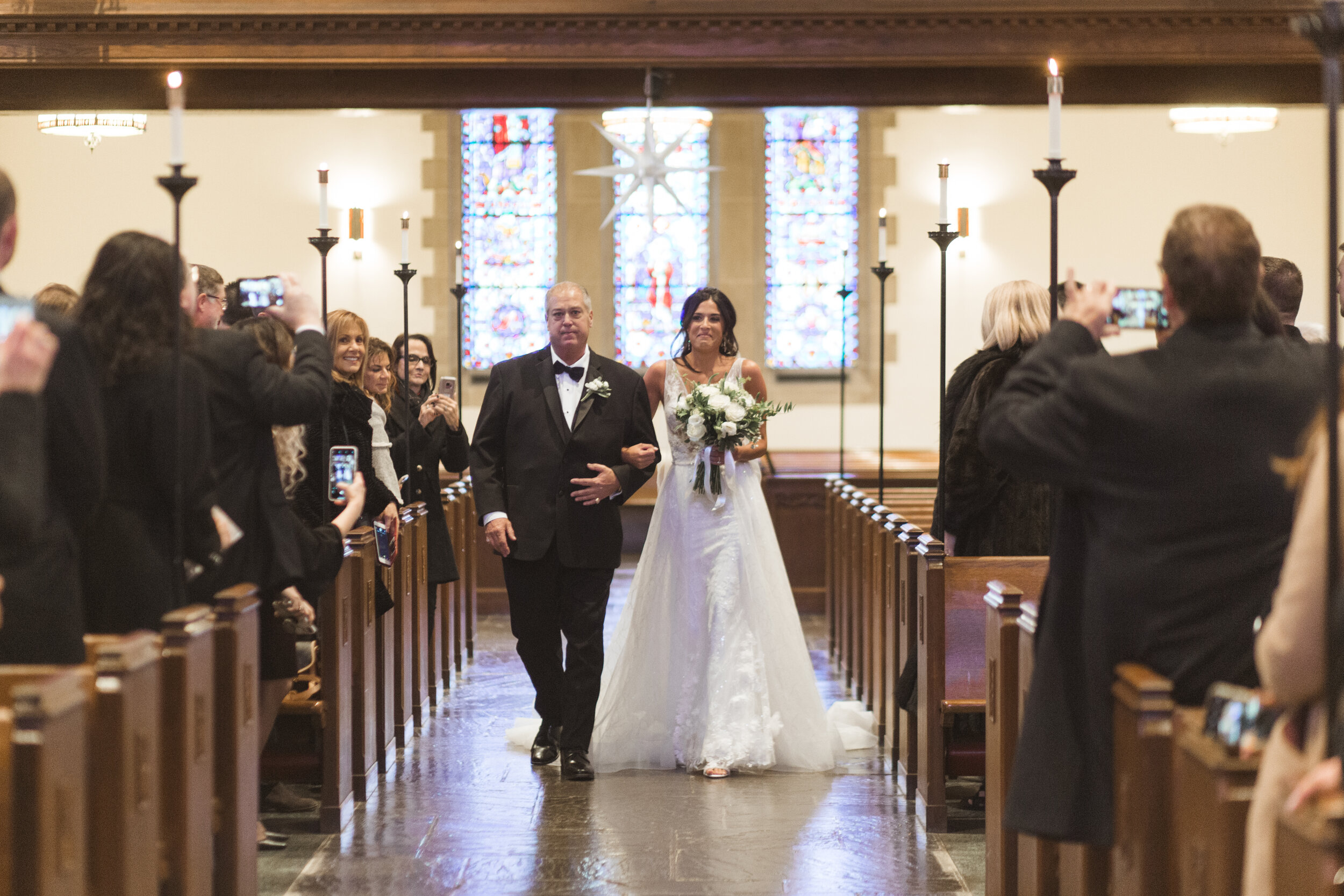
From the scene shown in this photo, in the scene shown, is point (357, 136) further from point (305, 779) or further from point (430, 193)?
point (305, 779)

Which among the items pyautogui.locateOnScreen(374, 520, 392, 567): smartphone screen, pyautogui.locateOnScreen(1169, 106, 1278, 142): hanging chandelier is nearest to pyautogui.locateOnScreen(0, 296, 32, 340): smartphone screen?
pyautogui.locateOnScreen(374, 520, 392, 567): smartphone screen

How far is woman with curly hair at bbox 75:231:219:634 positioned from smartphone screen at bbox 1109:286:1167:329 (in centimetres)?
191

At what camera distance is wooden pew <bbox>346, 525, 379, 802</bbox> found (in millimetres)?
4484

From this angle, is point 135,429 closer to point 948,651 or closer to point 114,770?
point 114,770

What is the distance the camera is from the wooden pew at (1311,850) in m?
1.61

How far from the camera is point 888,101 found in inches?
235

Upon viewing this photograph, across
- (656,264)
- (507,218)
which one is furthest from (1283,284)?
(507,218)

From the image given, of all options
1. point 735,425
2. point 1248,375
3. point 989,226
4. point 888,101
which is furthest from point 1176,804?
point 989,226

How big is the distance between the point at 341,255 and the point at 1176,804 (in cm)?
1065

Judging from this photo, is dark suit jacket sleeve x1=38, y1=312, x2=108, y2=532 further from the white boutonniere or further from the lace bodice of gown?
the lace bodice of gown

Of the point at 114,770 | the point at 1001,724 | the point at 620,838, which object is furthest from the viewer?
the point at 620,838

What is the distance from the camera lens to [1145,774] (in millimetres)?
2223

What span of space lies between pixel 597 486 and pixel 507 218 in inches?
304

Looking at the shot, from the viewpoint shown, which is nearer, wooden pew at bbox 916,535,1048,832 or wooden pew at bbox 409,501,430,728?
wooden pew at bbox 916,535,1048,832
